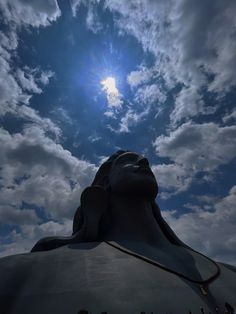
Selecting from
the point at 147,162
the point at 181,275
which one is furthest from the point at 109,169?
the point at 181,275

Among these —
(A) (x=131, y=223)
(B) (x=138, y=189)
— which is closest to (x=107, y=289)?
(A) (x=131, y=223)

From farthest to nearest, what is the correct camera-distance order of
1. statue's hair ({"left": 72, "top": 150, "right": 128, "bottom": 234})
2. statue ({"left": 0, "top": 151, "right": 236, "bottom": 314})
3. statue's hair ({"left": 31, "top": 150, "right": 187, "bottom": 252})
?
statue's hair ({"left": 72, "top": 150, "right": 128, "bottom": 234})
statue's hair ({"left": 31, "top": 150, "right": 187, "bottom": 252})
statue ({"left": 0, "top": 151, "right": 236, "bottom": 314})

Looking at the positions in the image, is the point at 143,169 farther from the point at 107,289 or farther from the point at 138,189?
the point at 107,289

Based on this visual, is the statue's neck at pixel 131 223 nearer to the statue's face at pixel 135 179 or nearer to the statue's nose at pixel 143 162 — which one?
the statue's face at pixel 135 179

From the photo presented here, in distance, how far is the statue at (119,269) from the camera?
22.6ft

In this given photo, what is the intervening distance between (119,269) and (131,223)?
310 centimetres

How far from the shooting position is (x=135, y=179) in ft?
36.0

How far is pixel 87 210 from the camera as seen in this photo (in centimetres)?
1080

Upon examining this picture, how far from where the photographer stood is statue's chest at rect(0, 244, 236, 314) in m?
6.75

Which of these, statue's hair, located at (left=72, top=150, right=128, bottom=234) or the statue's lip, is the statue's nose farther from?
statue's hair, located at (left=72, top=150, right=128, bottom=234)

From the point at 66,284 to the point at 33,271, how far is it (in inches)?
38.8

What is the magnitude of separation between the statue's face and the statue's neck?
0.31m

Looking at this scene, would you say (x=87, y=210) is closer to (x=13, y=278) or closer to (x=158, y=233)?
(x=158, y=233)

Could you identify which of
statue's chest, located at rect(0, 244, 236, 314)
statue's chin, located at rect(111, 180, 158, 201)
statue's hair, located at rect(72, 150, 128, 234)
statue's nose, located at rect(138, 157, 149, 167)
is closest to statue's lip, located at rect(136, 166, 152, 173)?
statue's nose, located at rect(138, 157, 149, 167)
